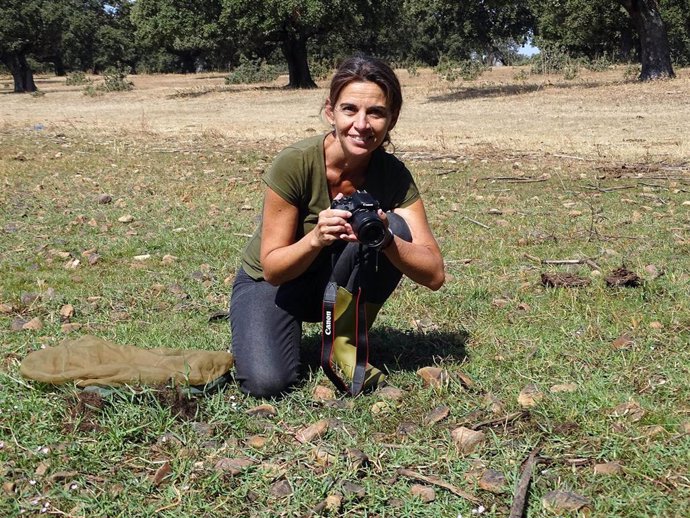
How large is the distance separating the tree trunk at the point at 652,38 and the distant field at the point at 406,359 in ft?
44.8

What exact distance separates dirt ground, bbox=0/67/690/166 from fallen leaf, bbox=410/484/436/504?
23.0 feet

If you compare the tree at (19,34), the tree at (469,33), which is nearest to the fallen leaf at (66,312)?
the tree at (469,33)

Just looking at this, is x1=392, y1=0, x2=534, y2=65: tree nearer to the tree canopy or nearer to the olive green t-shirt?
the tree canopy

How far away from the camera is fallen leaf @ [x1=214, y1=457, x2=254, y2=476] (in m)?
2.45

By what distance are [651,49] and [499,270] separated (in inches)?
712

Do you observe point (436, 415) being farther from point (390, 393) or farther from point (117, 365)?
point (117, 365)

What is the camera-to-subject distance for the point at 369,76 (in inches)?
110

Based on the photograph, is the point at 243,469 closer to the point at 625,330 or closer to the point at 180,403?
the point at 180,403

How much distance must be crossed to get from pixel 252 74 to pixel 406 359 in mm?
32134

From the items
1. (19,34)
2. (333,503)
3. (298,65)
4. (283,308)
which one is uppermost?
(19,34)

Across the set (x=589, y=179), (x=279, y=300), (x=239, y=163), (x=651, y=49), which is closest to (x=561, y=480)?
(x=279, y=300)

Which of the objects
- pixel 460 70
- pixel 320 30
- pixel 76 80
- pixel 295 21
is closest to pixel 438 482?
pixel 295 21

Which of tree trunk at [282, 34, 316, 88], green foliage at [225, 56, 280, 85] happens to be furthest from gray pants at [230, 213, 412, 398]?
green foliage at [225, 56, 280, 85]

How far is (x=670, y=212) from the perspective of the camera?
19.6 ft
